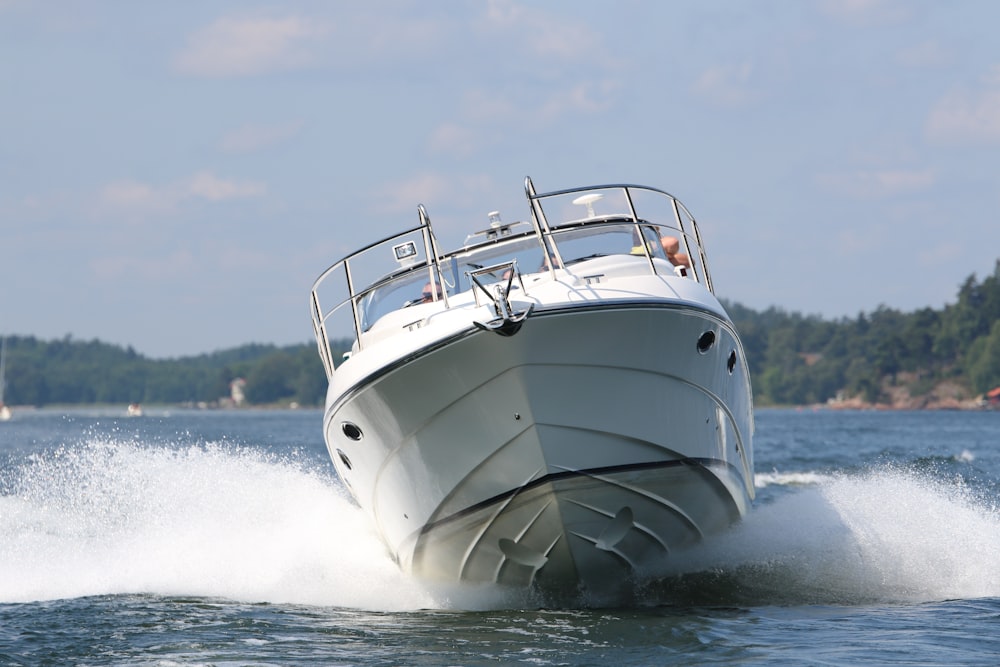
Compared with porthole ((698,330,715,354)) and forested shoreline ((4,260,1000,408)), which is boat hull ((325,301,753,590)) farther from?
forested shoreline ((4,260,1000,408))

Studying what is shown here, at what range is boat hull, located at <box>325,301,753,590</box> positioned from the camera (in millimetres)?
8477

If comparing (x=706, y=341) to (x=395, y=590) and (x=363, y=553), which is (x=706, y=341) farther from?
(x=363, y=553)

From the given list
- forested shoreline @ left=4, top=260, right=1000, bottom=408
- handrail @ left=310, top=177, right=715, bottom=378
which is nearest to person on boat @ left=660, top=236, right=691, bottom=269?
handrail @ left=310, top=177, right=715, bottom=378

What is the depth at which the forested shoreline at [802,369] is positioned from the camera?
115 m

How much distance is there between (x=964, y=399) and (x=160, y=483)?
108854 millimetres

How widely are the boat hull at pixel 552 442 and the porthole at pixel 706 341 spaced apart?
11 millimetres

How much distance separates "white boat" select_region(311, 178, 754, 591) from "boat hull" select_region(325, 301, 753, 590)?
0.01 metres

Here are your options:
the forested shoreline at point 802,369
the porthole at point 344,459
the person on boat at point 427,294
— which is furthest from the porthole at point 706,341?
the forested shoreline at point 802,369

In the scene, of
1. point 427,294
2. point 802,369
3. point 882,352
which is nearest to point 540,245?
point 427,294

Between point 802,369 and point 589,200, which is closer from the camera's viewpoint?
point 589,200

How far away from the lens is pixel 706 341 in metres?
9.30

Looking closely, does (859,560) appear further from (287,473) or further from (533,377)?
(287,473)

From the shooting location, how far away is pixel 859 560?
35.4 ft

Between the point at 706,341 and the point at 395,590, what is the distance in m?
3.54
